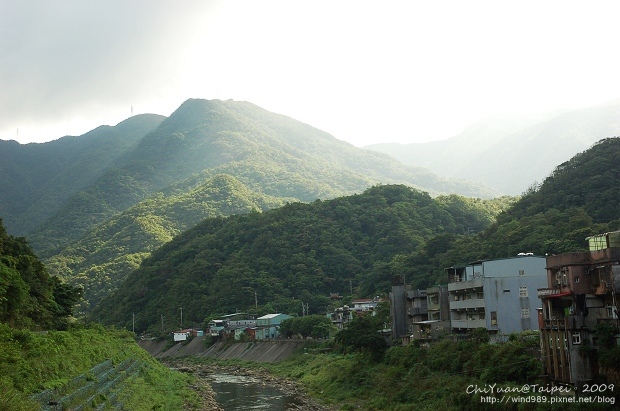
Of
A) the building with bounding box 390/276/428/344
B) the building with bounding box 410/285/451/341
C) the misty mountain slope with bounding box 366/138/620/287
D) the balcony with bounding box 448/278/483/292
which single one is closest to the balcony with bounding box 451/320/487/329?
the building with bounding box 410/285/451/341

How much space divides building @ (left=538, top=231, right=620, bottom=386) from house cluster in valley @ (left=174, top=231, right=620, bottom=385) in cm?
3

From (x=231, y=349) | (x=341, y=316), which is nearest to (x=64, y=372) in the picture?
(x=341, y=316)

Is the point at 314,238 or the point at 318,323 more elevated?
the point at 314,238

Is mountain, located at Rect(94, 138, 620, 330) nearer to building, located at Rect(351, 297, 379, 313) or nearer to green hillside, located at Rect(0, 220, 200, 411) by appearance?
building, located at Rect(351, 297, 379, 313)

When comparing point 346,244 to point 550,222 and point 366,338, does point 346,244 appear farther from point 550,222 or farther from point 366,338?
point 366,338

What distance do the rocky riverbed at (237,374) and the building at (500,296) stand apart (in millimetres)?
9281

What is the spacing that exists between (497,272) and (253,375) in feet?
93.0

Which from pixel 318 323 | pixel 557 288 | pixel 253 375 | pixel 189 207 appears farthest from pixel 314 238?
pixel 557 288

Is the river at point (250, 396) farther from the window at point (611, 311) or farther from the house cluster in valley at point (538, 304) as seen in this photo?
the window at point (611, 311)

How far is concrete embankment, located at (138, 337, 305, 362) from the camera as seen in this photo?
61.5 meters

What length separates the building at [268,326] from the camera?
70.2 m

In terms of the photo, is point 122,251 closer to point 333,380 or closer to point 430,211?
point 430,211

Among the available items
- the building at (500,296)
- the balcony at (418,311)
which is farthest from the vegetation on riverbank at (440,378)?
the balcony at (418,311)

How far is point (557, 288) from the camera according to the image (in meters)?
22.6
